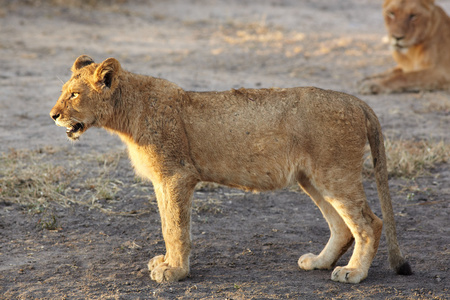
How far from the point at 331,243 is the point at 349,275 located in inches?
14.7

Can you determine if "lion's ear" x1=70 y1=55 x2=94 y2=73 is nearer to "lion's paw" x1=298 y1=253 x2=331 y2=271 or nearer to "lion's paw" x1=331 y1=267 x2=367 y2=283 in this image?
"lion's paw" x1=298 y1=253 x2=331 y2=271

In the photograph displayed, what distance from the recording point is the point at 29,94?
8906mm

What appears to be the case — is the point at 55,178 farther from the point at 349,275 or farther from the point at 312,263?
the point at 349,275

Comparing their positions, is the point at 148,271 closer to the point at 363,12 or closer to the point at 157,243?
the point at 157,243

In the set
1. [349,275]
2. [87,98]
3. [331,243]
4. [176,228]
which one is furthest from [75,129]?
[349,275]

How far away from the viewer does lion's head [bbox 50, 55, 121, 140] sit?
170 inches

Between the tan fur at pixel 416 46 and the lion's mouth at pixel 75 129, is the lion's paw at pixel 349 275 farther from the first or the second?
the tan fur at pixel 416 46

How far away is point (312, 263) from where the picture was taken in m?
4.71

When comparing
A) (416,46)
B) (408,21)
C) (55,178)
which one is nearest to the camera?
(55,178)

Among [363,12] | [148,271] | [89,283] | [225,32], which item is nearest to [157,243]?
[148,271]

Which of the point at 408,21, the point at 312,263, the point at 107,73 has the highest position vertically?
the point at 408,21

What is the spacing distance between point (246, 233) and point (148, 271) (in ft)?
3.54

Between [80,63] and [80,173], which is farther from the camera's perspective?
[80,173]

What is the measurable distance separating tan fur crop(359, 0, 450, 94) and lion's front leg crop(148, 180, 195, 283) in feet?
19.1
